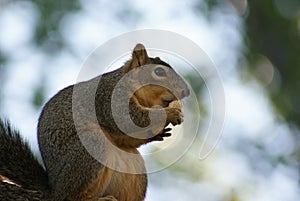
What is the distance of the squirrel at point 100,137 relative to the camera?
3.88 metres

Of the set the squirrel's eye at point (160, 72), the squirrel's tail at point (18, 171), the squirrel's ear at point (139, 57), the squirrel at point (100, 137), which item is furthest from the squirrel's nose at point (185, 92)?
the squirrel's tail at point (18, 171)

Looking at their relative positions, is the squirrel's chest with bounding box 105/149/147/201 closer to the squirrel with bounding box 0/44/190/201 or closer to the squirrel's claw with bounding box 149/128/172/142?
the squirrel with bounding box 0/44/190/201

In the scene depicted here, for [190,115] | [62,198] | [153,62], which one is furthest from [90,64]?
[62,198]

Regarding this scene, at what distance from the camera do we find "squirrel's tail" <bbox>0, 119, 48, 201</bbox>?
3.81 metres

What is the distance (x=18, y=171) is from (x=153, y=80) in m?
0.78

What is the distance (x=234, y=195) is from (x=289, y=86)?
5.31ft

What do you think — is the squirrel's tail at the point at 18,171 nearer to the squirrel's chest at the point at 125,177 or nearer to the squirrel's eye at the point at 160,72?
the squirrel's chest at the point at 125,177

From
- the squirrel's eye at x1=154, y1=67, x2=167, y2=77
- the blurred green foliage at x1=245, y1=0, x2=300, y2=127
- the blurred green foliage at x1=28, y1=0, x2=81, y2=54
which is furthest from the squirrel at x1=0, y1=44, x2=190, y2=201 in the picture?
the blurred green foliage at x1=28, y1=0, x2=81, y2=54

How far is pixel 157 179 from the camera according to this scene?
7.66 m

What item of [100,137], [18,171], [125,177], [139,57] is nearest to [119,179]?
[125,177]

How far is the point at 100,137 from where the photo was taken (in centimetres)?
394

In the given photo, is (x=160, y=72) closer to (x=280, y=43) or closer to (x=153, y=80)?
(x=153, y=80)

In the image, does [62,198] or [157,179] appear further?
[157,179]

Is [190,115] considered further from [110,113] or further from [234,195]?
[234,195]
